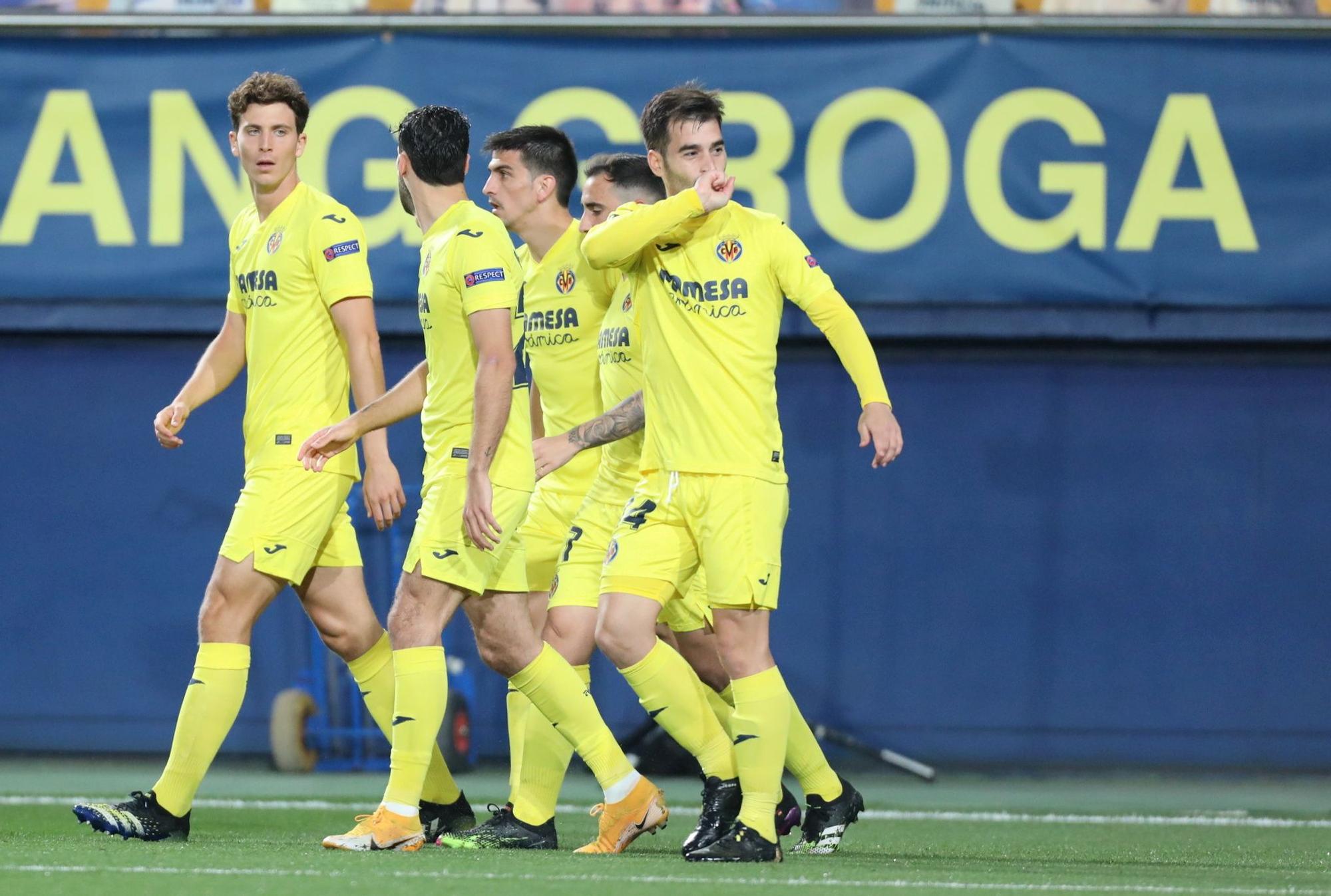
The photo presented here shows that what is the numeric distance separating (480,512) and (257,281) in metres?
1.05

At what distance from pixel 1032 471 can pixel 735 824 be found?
4502mm

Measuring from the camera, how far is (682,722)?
205 inches

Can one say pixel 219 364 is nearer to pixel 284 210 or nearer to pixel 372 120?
pixel 284 210

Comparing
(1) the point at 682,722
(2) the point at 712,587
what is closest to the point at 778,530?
(2) the point at 712,587

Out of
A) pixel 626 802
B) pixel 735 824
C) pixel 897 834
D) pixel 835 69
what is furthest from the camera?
pixel 835 69

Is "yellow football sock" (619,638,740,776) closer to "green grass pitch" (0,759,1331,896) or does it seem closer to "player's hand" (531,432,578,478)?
"green grass pitch" (0,759,1331,896)

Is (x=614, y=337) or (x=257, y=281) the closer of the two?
(x=257, y=281)

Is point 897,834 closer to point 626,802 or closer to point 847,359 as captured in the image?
point 626,802

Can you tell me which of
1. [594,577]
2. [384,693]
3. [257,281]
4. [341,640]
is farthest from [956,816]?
[257,281]

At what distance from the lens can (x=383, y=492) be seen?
5.16 m

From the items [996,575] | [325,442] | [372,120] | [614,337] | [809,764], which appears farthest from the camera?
[996,575]

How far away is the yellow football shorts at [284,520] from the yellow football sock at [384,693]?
413 millimetres

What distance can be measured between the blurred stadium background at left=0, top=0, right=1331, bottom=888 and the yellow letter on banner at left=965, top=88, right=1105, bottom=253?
2 cm

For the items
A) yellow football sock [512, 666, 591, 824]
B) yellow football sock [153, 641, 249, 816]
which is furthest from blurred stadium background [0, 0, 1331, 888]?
yellow football sock [153, 641, 249, 816]
